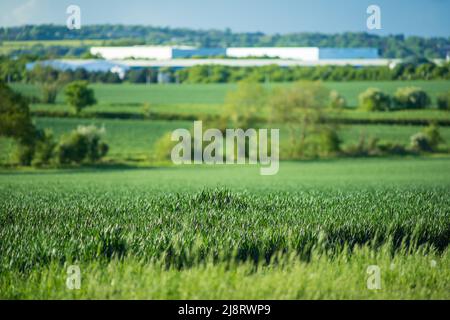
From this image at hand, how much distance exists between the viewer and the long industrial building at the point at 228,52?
22250 mm

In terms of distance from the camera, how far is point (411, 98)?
27.0 meters

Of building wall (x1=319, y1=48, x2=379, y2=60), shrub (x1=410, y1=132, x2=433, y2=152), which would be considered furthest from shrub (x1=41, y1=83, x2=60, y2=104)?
shrub (x1=410, y1=132, x2=433, y2=152)

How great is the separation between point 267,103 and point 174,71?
5.45m

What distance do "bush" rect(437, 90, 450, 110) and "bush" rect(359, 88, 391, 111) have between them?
2.03 meters

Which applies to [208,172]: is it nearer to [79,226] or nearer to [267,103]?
[267,103]

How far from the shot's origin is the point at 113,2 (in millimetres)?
12891

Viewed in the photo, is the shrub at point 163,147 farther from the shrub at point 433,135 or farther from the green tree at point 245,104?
the shrub at point 433,135

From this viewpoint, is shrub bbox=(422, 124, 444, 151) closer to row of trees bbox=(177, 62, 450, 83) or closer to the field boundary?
the field boundary

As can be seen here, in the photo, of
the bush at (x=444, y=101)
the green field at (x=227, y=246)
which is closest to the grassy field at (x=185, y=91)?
the bush at (x=444, y=101)

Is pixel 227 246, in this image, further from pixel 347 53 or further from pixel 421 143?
pixel 421 143

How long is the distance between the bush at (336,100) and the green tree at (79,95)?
1001cm

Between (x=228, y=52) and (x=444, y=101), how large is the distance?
898cm

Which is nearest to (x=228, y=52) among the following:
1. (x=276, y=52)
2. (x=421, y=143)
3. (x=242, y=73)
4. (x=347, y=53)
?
(x=276, y=52)
